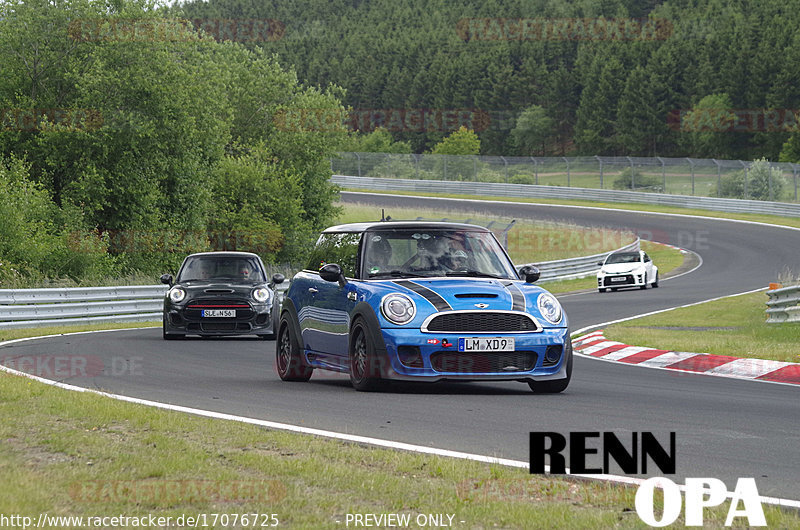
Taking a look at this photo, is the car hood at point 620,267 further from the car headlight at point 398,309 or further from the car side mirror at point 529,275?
the car headlight at point 398,309

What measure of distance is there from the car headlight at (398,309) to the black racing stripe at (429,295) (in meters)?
0.15

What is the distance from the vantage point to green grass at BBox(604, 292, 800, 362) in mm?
15039

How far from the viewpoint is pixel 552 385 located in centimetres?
1038

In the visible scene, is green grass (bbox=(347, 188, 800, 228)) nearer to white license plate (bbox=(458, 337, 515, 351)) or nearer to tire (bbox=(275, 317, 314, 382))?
tire (bbox=(275, 317, 314, 382))

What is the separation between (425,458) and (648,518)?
190 cm

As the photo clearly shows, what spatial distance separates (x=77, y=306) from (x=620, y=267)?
18.0m

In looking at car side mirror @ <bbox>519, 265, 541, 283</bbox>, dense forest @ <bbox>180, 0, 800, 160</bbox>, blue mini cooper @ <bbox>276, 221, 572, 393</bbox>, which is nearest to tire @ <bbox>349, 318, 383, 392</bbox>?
blue mini cooper @ <bbox>276, 221, 572, 393</bbox>

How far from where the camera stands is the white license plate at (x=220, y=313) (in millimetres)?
17906

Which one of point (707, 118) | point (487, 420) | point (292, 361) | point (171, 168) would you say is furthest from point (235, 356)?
point (707, 118)

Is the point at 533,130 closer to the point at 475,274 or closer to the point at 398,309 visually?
the point at 475,274

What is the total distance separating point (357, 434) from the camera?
7656mm

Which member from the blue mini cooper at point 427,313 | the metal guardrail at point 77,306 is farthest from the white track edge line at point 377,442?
the metal guardrail at point 77,306

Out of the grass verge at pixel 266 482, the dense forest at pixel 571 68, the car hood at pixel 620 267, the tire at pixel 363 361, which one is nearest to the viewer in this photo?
the grass verge at pixel 266 482

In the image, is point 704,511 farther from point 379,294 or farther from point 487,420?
point 379,294
